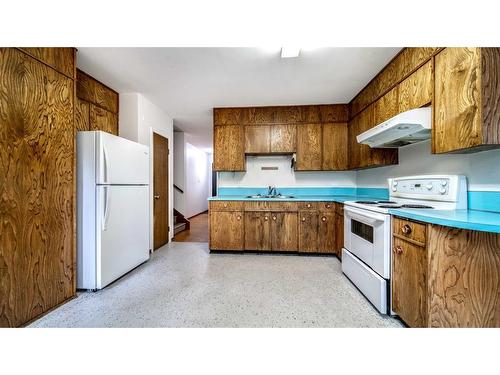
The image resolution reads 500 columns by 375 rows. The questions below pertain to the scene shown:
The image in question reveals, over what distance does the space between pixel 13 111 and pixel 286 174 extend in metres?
3.35

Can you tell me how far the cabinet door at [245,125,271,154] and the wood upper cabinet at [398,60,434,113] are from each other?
192 centimetres

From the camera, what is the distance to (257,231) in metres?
3.30

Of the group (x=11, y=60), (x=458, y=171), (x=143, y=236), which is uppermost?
(x=11, y=60)

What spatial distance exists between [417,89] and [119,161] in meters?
3.02

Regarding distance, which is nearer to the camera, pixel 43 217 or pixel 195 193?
pixel 43 217

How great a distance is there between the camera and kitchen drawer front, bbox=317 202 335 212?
10.5 ft

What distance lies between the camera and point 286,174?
3877 mm

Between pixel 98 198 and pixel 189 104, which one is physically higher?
pixel 189 104

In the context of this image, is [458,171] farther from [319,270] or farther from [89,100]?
[89,100]

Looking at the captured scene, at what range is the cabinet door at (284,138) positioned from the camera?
3572 millimetres

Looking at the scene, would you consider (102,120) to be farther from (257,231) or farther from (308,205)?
(308,205)

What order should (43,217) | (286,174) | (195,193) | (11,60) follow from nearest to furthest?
(11,60) → (43,217) → (286,174) → (195,193)
